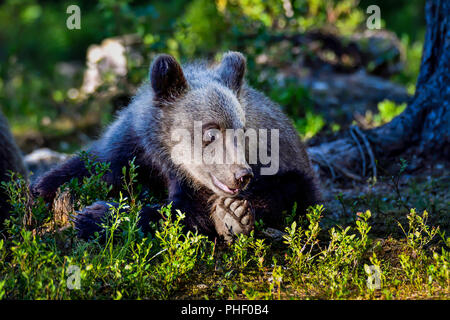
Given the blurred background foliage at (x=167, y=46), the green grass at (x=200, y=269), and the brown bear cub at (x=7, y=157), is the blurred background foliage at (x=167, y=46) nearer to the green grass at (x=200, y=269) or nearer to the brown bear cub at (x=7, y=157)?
the brown bear cub at (x=7, y=157)

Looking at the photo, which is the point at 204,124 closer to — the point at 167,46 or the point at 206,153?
the point at 206,153

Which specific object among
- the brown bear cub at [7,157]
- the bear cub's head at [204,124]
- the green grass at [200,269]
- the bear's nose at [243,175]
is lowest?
the green grass at [200,269]

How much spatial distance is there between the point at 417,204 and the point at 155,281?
8.17 feet

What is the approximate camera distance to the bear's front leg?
355 centimetres

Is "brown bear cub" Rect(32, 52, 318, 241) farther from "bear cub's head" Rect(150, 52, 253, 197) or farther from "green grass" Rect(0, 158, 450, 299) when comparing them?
"green grass" Rect(0, 158, 450, 299)


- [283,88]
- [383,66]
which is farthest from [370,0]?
[283,88]

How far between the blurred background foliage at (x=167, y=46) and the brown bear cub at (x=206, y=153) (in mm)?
1267

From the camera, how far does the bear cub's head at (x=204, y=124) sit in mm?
3662

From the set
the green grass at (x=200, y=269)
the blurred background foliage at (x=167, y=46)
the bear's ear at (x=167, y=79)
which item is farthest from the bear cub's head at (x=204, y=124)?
the blurred background foliage at (x=167, y=46)

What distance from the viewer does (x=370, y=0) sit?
568 inches

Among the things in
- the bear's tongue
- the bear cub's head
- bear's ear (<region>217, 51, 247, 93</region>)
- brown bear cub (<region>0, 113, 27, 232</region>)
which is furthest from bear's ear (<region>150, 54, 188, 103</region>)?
brown bear cub (<region>0, 113, 27, 232</region>)

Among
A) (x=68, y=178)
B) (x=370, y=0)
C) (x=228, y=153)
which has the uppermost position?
(x=370, y=0)

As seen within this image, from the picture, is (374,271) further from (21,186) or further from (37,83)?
(37,83)

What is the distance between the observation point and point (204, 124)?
379 centimetres
